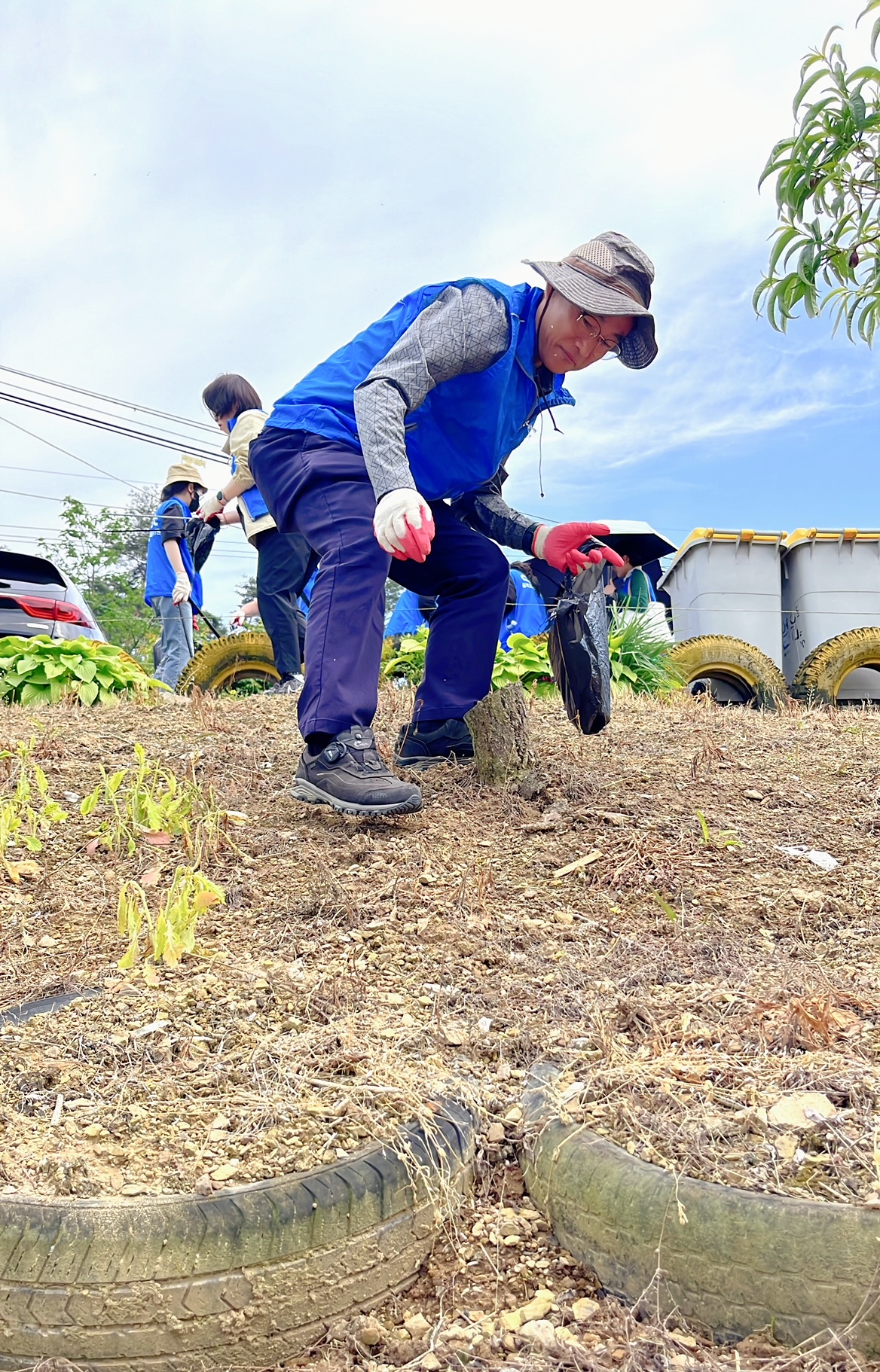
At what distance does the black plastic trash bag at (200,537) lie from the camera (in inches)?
281

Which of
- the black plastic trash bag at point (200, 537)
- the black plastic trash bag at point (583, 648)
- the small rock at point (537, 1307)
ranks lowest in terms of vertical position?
the small rock at point (537, 1307)

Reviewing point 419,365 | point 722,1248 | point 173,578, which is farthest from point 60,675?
point 722,1248

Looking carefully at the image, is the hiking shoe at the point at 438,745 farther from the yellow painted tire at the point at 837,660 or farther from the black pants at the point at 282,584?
the yellow painted tire at the point at 837,660

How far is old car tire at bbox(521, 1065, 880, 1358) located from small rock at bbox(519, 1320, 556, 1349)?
0.11 meters

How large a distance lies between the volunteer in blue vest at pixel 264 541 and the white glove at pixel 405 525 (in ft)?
10.7

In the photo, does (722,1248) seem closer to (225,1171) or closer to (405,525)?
(225,1171)

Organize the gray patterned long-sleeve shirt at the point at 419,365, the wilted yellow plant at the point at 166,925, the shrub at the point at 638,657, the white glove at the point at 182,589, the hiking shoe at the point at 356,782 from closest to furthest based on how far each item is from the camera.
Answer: the wilted yellow plant at the point at 166,925
the gray patterned long-sleeve shirt at the point at 419,365
the hiking shoe at the point at 356,782
the shrub at the point at 638,657
the white glove at the point at 182,589

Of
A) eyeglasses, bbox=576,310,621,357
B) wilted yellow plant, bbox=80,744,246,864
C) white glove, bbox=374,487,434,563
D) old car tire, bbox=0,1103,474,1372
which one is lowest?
old car tire, bbox=0,1103,474,1372

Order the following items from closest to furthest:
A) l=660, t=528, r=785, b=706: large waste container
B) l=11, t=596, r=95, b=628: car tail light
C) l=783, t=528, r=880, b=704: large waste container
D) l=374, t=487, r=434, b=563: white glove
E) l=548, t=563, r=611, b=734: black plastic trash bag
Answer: l=374, t=487, r=434, b=563: white glove
l=548, t=563, r=611, b=734: black plastic trash bag
l=11, t=596, r=95, b=628: car tail light
l=783, t=528, r=880, b=704: large waste container
l=660, t=528, r=785, b=706: large waste container

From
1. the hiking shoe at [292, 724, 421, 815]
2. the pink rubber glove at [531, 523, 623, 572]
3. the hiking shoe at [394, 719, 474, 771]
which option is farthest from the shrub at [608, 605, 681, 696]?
the hiking shoe at [292, 724, 421, 815]

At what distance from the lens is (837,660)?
7203 millimetres

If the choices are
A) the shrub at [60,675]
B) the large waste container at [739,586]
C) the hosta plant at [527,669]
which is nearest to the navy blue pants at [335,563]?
the hosta plant at [527,669]

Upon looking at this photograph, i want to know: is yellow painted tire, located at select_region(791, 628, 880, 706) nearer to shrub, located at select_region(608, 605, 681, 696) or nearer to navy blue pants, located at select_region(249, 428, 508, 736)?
Result: shrub, located at select_region(608, 605, 681, 696)

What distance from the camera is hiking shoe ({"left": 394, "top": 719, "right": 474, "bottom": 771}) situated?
3.51 meters
